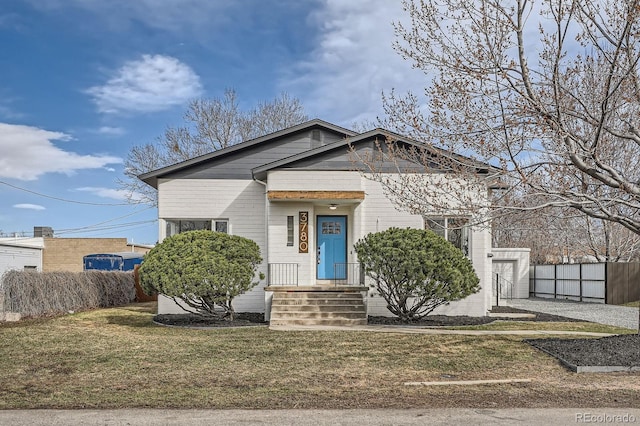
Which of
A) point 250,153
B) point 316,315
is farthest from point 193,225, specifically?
point 316,315

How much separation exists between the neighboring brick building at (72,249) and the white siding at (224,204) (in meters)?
23.7

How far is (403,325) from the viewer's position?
46.7 ft

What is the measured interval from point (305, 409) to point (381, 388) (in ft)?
4.90

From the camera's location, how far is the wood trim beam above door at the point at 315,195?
1553 cm

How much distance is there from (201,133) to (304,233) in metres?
19.3

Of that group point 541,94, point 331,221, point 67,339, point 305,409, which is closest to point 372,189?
point 331,221

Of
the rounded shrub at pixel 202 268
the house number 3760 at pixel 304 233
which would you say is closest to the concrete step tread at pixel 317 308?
the rounded shrub at pixel 202 268

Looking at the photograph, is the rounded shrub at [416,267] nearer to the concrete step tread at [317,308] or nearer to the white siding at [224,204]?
the concrete step tread at [317,308]

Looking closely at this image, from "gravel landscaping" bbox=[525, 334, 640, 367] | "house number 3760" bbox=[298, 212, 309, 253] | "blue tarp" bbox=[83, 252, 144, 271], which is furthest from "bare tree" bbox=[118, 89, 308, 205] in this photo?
"gravel landscaping" bbox=[525, 334, 640, 367]

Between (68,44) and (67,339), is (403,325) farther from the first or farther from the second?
(68,44)

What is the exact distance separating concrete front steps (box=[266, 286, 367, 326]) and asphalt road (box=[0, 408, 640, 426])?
25.5 feet

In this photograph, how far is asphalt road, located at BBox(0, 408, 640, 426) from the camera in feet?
19.7

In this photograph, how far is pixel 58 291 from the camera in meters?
17.7

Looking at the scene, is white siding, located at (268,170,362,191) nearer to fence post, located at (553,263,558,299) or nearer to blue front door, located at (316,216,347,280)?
blue front door, located at (316,216,347,280)
